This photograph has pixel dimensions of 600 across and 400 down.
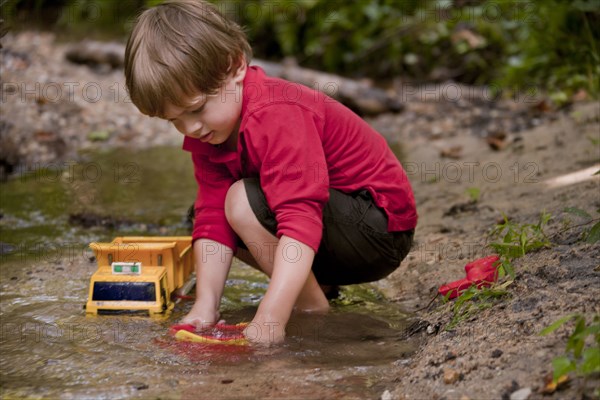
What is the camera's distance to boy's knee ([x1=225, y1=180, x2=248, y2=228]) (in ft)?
8.10

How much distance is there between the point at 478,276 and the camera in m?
2.46

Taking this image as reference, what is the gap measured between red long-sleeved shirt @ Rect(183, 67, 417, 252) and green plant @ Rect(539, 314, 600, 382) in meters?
0.89

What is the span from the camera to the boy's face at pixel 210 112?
7.79ft

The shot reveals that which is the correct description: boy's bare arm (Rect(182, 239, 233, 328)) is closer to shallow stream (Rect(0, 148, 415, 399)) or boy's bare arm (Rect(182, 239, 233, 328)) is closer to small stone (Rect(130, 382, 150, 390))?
shallow stream (Rect(0, 148, 415, 399))

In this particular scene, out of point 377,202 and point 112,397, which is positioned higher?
point 377,202

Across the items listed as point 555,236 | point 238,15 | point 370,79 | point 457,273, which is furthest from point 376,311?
point 238,15

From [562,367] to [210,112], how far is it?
1.34 m

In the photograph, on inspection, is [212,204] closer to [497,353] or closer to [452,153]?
[497,353]

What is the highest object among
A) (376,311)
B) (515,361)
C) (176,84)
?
(176,84)

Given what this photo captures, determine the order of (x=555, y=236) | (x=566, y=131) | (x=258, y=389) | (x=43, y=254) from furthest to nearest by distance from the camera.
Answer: (x=566, y=131) → (x=43, y=254) → (x=555, y=236) → (x=258, y=389)

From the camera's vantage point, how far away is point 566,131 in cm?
482

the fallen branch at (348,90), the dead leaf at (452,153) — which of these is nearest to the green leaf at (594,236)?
the dead leaf at (452,153)

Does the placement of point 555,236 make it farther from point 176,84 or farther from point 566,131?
point 566,131

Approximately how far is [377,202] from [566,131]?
265 cm
